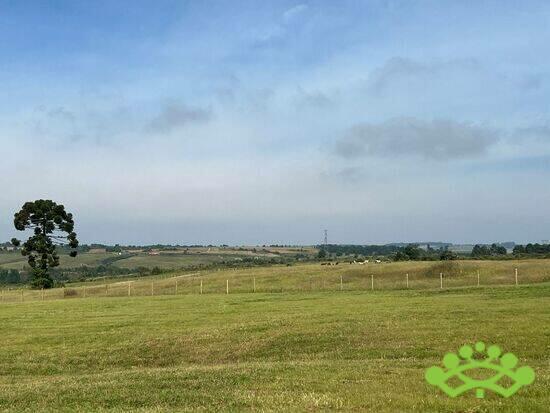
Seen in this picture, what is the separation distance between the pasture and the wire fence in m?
16.2

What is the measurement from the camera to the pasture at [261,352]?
11109mm

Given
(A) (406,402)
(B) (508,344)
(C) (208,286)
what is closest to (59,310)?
(C) (208,286)

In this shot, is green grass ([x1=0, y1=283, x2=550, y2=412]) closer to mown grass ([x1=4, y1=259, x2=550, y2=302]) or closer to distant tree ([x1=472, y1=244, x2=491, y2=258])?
mown grass ([x1=4, y1=259, x2=550, y2=302])

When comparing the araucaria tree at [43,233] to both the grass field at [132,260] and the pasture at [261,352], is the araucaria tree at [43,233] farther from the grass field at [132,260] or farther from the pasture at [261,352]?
the grass field at [132,260]

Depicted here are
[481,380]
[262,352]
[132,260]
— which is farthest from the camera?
[132,260]

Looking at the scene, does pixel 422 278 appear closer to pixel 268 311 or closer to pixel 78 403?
pixel 268 311

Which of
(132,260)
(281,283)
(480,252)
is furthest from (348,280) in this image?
(132,260)

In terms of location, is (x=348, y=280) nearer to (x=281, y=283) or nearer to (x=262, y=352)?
(x=281, y=283)

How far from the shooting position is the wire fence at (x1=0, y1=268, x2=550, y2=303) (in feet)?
196

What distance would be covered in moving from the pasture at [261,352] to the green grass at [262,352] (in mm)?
55

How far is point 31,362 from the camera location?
928 inches

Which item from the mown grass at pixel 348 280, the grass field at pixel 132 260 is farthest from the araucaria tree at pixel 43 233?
the grass field at pixel 132 260

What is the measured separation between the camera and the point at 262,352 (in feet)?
75.2

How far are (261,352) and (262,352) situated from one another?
4 centimetres
